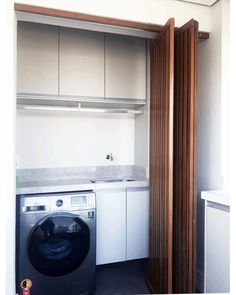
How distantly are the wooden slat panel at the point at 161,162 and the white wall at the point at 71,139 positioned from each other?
89cm

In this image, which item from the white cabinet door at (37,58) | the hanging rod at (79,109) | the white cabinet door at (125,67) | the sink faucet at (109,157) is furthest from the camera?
the sink faucet at (109,157)

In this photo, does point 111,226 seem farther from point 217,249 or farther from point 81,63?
point 81,63

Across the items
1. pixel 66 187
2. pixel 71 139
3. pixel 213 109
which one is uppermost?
pixel 213 109

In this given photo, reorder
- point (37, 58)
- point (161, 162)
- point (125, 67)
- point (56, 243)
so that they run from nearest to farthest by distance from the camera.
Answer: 1. point (161, 162)
2. point (56, 243)
3. point (37, 58)
4. point (125, 67)

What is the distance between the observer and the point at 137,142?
2924 mm

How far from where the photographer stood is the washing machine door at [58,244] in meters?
1.90

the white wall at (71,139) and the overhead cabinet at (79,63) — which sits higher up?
the overhead cabinet at (79,63)

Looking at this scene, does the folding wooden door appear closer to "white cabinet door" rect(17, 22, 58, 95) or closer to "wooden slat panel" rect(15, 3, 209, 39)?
"wooden slat panel" rect(15, 3, 209, 39)

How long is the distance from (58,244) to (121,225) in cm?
68

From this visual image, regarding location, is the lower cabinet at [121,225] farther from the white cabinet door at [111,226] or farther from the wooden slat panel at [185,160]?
the wooden slat panel at [185,160]

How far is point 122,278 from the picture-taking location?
7.63ft

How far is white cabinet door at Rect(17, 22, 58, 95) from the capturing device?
2264 mm

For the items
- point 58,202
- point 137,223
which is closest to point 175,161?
point 137,223

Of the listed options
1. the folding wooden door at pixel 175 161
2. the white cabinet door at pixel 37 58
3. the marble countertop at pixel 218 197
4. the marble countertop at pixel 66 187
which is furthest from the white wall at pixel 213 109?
the white cabinet door at pixel 37 58
